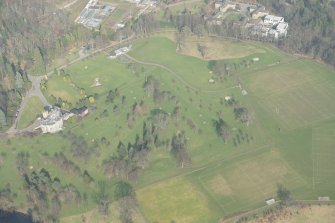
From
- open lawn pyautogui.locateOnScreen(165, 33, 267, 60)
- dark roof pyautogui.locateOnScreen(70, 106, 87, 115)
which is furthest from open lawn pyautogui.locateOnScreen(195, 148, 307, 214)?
open lawn pyautogui.locateOnScreen(165, 33, 267, 60)

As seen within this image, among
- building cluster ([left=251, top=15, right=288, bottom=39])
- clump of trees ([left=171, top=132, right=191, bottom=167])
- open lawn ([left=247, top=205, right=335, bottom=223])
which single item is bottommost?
open lawn ([left=247, top=205, right=335, bottom=223])

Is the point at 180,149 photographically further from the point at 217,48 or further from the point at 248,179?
the point at 217,48

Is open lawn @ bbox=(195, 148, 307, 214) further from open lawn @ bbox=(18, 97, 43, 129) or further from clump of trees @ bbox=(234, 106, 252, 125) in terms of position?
open lawn @ bbox=(18, 97, 43, 129)

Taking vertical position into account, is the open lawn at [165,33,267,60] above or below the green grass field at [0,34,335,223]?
above

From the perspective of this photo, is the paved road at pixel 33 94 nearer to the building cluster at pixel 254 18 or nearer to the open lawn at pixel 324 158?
the building cluster at pixel 254 18

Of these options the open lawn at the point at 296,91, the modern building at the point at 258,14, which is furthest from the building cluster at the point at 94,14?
the open lawn at the point at 296,91

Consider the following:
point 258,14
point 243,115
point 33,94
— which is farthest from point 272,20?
point 33,94

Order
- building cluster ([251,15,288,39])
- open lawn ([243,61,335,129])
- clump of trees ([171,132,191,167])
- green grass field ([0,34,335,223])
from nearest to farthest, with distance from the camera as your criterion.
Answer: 1. green grass field ([0,34,335,223])
2. clump of trees ([171,132,191,167])
3. open lawn ([243,61,335,129])
4. building cluster ([251,15,288,39])
